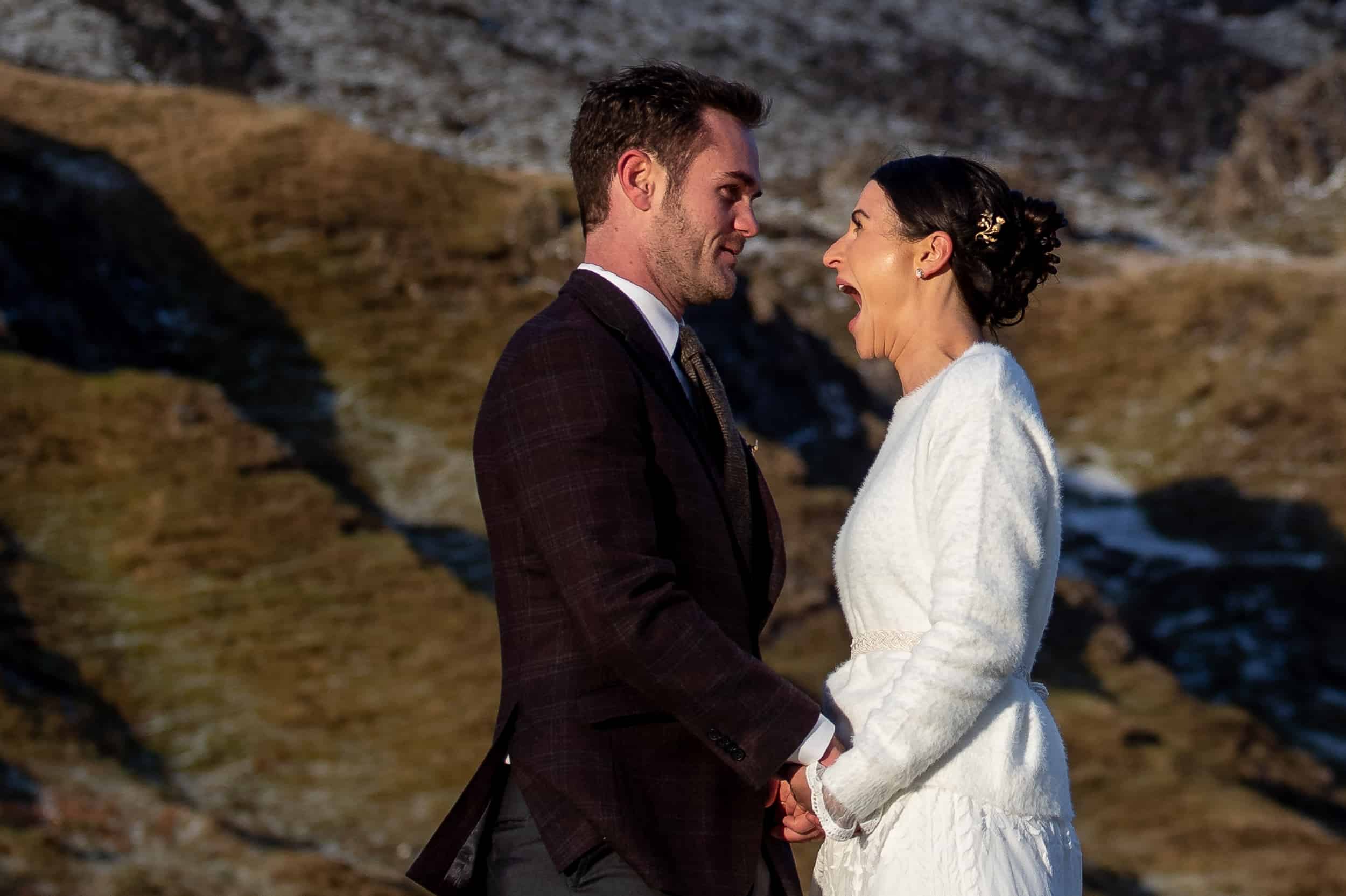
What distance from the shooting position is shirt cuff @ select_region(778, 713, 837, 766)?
2721 mm

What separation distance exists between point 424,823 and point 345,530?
2.60 m

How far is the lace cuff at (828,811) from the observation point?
2695 mm

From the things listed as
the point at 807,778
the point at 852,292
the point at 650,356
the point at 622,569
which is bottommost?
the point at 807,778

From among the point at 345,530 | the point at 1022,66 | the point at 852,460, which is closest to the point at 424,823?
the point at 345,530

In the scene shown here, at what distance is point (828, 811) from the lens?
8.87 feet

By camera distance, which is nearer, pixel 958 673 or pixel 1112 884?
pixel 958 673

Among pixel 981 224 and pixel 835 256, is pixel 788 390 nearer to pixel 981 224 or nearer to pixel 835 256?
pixel 835 256

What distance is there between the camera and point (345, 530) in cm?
941

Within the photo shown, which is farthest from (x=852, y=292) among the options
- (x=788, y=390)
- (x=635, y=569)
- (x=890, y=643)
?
(x=788, y=390)

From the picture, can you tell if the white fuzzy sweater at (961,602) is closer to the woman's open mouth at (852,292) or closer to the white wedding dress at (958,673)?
the white wedding dress at (958,673)

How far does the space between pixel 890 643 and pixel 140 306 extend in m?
9.71

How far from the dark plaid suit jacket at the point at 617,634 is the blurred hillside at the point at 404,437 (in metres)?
4.29

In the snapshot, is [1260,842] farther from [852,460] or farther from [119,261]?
[119,261]

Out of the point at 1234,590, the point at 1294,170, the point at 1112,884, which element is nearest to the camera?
the point at 1112,884
